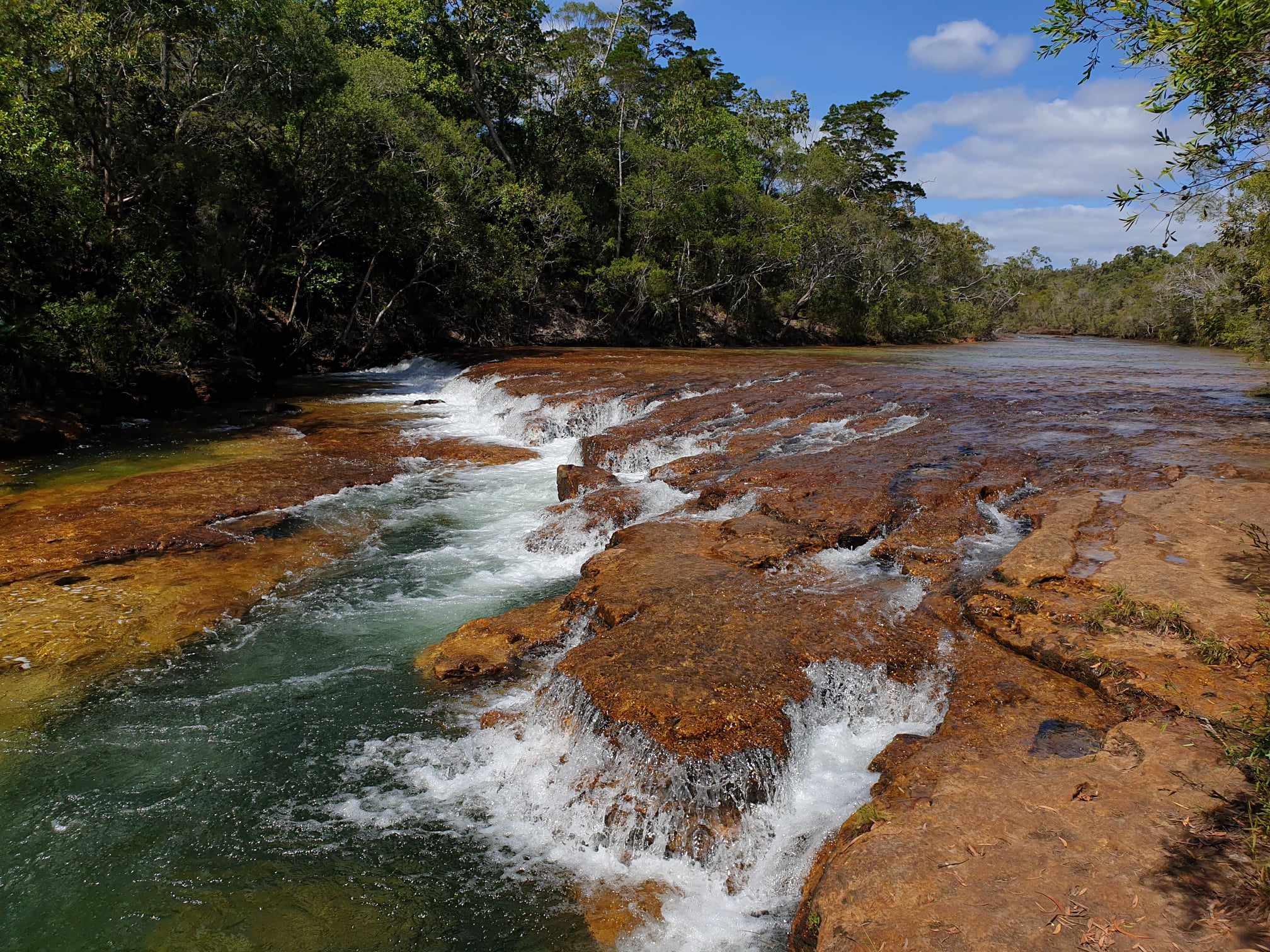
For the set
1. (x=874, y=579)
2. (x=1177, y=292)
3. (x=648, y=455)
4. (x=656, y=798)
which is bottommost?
(x=656, y=798)

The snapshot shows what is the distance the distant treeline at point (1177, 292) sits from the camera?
13.1m

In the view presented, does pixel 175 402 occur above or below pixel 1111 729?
above

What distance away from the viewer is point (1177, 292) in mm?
45562

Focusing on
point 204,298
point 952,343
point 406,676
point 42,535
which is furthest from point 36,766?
point 952,343

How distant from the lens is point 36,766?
455 centimetres

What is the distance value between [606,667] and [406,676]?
2093 mm

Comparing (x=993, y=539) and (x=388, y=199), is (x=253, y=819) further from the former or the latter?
(x=388, y=199)

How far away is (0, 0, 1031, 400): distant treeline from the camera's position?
507 inches

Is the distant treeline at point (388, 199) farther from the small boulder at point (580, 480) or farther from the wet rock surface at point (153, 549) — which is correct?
the small boulder at point (580, 480)

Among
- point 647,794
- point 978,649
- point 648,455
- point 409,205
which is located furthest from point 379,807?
point 409,205

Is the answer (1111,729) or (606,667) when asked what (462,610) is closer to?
(606,667)

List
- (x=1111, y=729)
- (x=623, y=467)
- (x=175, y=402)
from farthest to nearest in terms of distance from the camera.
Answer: (x=175, y=402) → (x=623, y=467) → (x=1111, y=729)

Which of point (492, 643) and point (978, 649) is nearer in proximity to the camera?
point (978, 649)

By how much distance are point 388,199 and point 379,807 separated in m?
21.3
